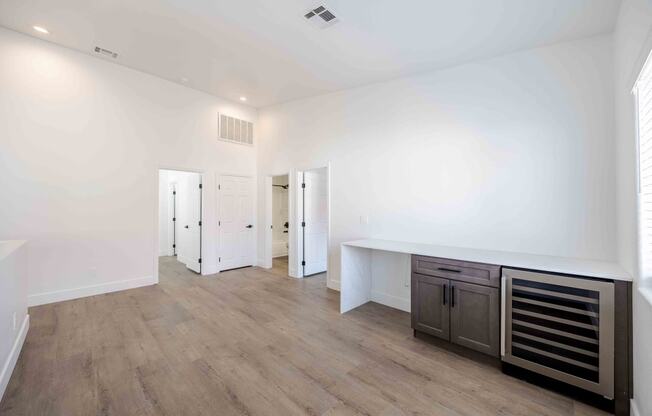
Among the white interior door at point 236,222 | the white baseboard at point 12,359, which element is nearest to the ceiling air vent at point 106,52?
the white interior door at point 236,222

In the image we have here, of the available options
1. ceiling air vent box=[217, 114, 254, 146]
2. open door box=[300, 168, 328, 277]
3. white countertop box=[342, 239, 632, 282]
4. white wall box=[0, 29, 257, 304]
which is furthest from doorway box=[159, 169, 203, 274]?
white countertop box=[342, 239, 632, 282]

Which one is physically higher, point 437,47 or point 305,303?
point 437,47

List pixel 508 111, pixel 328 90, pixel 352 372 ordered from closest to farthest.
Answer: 1. pixel 352 372
2. pixel 508 111
3. pixel 328 90

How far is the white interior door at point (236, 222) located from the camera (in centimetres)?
578

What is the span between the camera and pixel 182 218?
262 inches

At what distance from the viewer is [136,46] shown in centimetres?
373

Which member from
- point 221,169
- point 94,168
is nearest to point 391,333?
point 221,169

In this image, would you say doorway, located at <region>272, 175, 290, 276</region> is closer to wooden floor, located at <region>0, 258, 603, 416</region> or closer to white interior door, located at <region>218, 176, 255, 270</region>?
white interior door, located at <region>218, 176, 255, 270</region>

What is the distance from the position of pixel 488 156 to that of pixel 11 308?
16.5ft

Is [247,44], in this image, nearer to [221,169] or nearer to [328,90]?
[328,90]

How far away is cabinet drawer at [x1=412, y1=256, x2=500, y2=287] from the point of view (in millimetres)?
2512

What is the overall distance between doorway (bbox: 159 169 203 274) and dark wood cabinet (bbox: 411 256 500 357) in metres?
4.44

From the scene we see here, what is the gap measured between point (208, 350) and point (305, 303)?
157 centimetres

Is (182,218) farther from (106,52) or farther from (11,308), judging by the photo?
(11,308)
